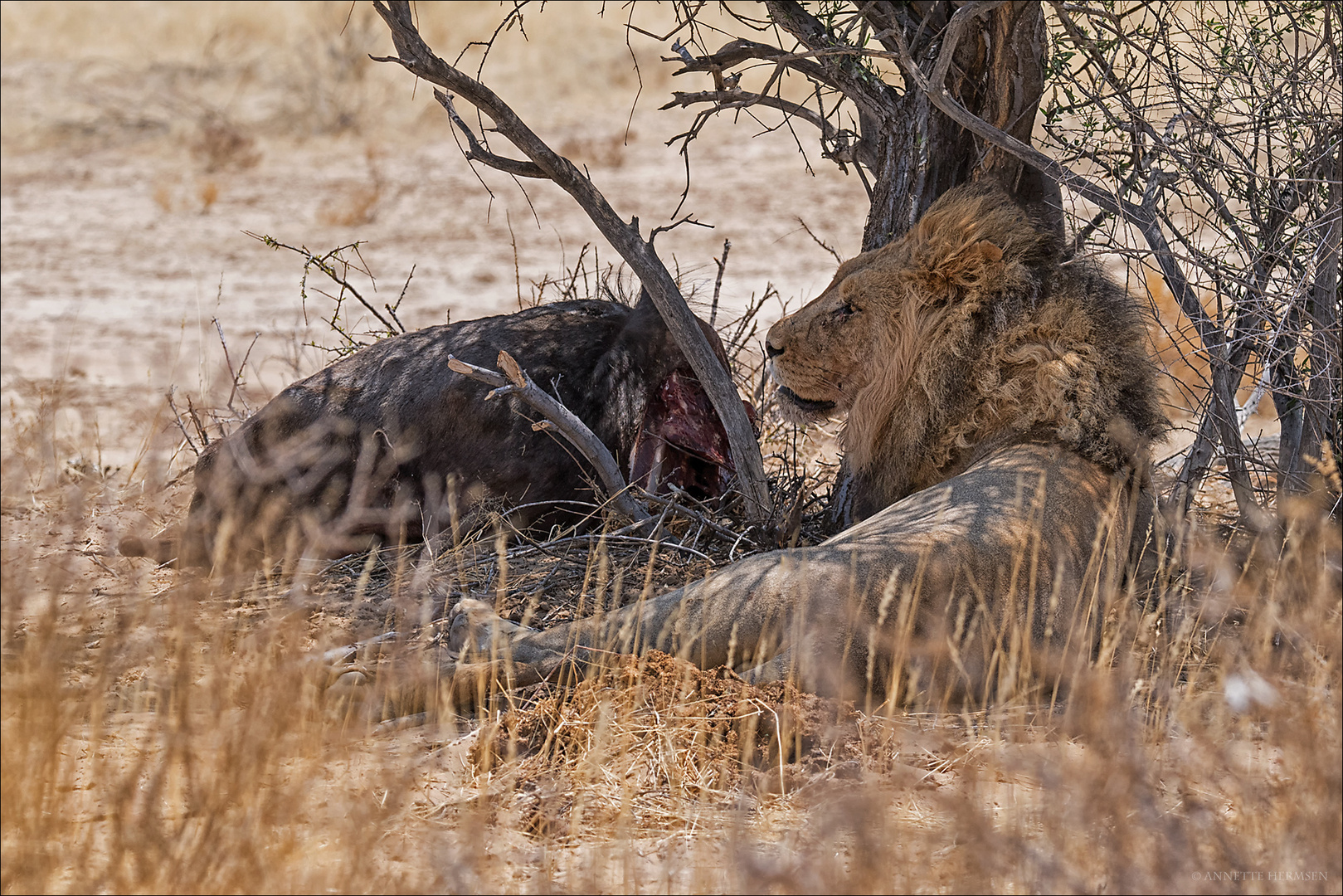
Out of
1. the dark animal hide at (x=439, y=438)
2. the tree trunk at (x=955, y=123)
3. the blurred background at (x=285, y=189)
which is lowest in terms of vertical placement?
the dark animal hide at (x=439, y=438)

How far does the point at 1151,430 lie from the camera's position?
4.04m

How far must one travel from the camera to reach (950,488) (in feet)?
12.7

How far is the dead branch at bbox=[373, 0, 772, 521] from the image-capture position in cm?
445

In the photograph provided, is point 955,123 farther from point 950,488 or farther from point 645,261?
point 950,488

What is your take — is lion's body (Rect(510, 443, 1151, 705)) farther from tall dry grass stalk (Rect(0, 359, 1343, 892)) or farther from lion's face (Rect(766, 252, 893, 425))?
lion's face (Rect(766, 252, 893, 425))

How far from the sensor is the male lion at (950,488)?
3361mm

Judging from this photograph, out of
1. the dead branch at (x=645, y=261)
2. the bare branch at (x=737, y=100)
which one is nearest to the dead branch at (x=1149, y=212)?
the bare branch at (x=737, y=100)

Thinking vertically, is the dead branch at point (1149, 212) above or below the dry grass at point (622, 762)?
above

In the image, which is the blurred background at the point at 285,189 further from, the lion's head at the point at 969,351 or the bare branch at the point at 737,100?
the lion's head at the point at 969,351

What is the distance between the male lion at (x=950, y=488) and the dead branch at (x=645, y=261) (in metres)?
0.23

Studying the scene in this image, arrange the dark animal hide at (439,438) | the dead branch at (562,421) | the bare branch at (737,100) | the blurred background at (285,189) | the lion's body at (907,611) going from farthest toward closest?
the blurred background at (285,189) < the dark animal hide at (439,438) < the bare branch at (737,100) < the dead branch at (562,421) < the lion's body at (907,611)

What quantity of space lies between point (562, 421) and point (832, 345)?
3.34ft

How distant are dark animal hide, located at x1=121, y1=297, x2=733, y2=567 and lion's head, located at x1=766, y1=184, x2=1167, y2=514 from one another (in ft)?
2.52

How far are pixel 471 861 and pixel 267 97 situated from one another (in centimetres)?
2122
